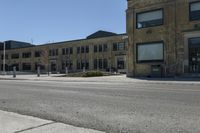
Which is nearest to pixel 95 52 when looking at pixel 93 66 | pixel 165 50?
pixel 93 66

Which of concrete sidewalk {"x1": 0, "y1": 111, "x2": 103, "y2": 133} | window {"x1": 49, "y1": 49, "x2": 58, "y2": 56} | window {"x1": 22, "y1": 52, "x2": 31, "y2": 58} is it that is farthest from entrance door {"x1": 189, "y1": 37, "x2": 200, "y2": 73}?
window {"x1": 22, "y1": 52, "x2": 31, "y2": 58}

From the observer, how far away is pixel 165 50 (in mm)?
31844

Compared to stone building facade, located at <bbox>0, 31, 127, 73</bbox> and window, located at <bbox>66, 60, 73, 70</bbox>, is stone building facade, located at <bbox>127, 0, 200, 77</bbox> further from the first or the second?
window, located at <bbox>66, 60, 73, 70</bbox>

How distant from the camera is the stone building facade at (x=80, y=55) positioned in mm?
66500

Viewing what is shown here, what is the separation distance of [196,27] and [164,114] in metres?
23.1

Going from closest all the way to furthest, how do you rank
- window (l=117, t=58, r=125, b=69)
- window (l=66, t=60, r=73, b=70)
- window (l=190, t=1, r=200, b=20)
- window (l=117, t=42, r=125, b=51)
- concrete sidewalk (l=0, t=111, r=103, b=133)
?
concrete sidewalk (l=0, t=111, r=103, b=133)
window (l=190, t=1, r=200, b=20)
window (l=117, t=42, r=125, b=51)
window (l=117, t=58, r=125, b=69)
window (l=66, t=60, r=73, b=70)

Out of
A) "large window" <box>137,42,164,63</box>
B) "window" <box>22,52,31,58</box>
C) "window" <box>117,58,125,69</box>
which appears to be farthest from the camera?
"window" <box>22,52,31,58</box>

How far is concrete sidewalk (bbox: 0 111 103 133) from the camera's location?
6.58 meters

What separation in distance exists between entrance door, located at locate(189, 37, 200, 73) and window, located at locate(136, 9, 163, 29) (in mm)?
4152

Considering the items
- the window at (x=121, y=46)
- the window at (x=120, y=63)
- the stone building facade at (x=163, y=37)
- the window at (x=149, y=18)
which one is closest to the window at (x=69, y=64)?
the window at (x=120, y=63)

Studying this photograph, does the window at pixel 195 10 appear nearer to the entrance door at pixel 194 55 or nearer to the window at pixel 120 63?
the entrance door at pixel 194 55

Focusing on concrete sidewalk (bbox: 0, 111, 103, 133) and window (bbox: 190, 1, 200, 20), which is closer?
concrete sidewalk (bbox: 0, 111, 103, 133)

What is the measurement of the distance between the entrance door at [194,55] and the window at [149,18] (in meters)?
4.15

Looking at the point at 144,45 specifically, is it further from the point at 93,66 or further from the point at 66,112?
the point at 93,66
